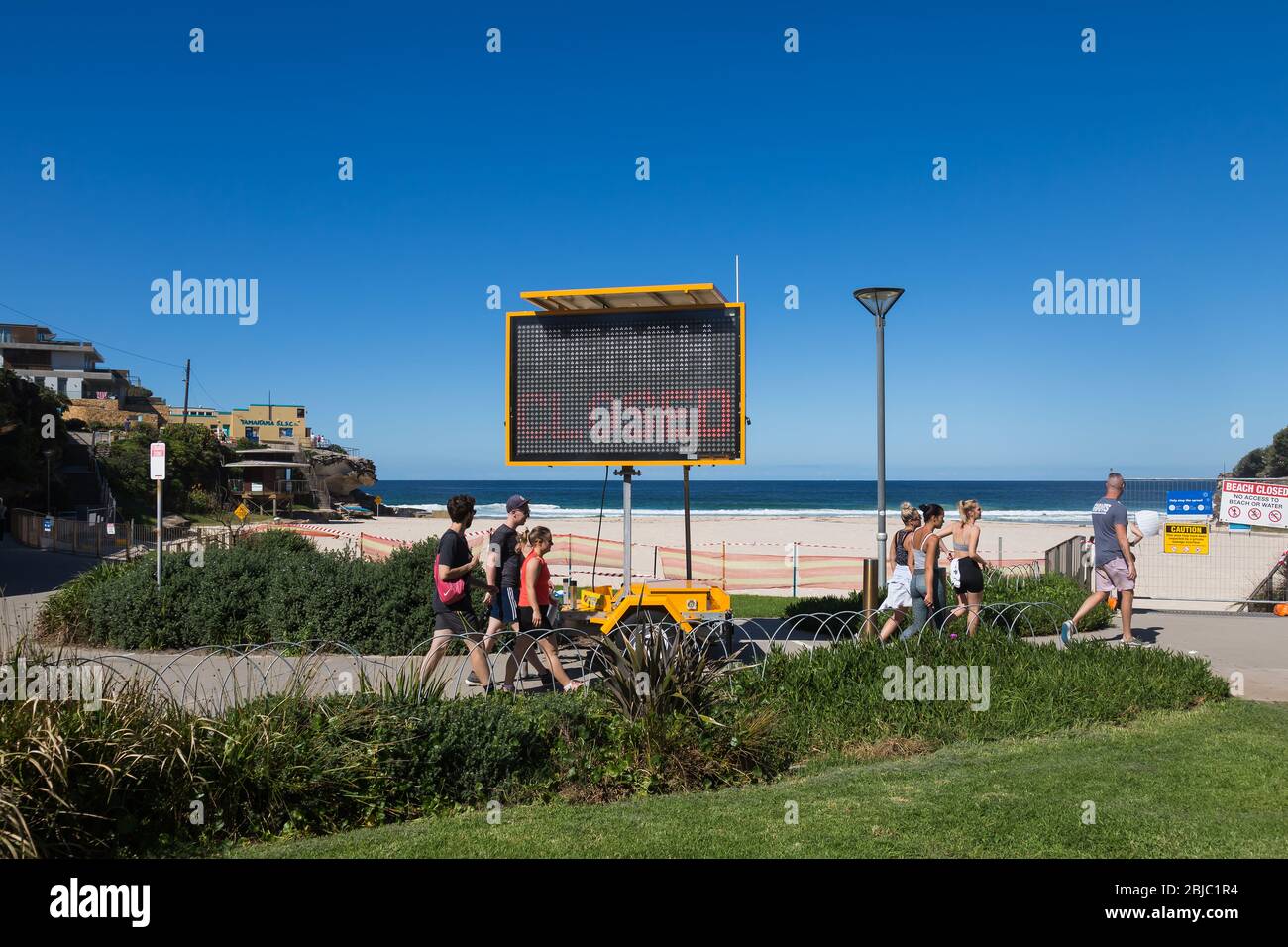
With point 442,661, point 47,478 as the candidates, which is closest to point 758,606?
point 442,661

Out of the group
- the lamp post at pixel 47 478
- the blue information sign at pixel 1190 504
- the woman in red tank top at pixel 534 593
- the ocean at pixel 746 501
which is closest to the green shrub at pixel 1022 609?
the blue information sign at pixel 1190 504

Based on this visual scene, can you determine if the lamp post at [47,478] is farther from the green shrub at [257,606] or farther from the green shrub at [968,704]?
the green shrub at [968,704]

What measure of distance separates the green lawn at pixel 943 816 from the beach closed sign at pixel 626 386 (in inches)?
176

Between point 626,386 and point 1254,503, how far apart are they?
12087 millimetres

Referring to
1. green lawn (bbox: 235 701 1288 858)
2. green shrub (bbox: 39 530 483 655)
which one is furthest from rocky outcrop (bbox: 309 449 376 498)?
green lawn (bbox: 235 701 1288 858)

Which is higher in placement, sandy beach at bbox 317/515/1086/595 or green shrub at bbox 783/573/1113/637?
green shrub at bbox 783/573/1113/637

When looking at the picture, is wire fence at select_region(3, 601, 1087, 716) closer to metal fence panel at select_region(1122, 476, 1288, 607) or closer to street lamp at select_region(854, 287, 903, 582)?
street lamp at select_region(854, 287, 903, 582)

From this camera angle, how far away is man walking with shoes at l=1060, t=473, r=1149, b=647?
36.1 feet

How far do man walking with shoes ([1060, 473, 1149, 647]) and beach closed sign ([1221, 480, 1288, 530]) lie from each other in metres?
5.97

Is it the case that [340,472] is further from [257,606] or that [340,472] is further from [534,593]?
[534,593]
